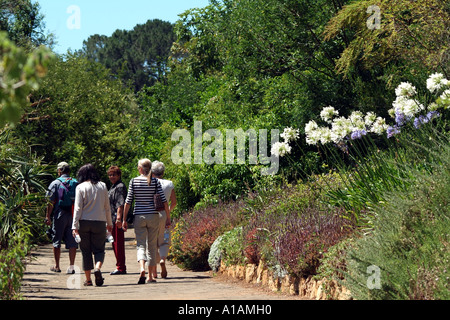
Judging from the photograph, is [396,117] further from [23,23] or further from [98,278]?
[23,23]

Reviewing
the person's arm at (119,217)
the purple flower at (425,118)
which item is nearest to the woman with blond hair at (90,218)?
the person's arm at (119,217)

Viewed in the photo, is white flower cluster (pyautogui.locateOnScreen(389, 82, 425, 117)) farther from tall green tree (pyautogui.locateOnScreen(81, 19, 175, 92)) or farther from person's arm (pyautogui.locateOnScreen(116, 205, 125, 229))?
tall green tree (pyautogui.locateOnScreen(81, 19, 175, 92))

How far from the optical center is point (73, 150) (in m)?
24.8

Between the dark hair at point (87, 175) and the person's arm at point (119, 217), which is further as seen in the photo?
the person's arm at point (119, 217)

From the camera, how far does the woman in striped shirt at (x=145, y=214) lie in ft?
34.4

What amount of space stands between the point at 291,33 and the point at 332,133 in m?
8.45

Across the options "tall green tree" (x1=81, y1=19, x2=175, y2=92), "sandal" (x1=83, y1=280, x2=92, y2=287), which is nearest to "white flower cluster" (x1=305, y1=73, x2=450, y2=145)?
"sandal" (x1=83, y1=280, x2=92, y2=287)

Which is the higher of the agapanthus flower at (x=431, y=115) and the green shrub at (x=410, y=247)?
the agapanthus flower at (x=431, y=115)

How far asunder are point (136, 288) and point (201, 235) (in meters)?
3.74

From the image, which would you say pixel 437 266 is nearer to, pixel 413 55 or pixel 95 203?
pixel 95 203

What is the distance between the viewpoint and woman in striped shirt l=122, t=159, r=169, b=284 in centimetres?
1049

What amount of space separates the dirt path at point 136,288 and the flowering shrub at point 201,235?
0.42m

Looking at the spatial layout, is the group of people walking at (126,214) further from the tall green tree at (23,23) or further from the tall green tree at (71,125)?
the tall green tree at (23,23)
